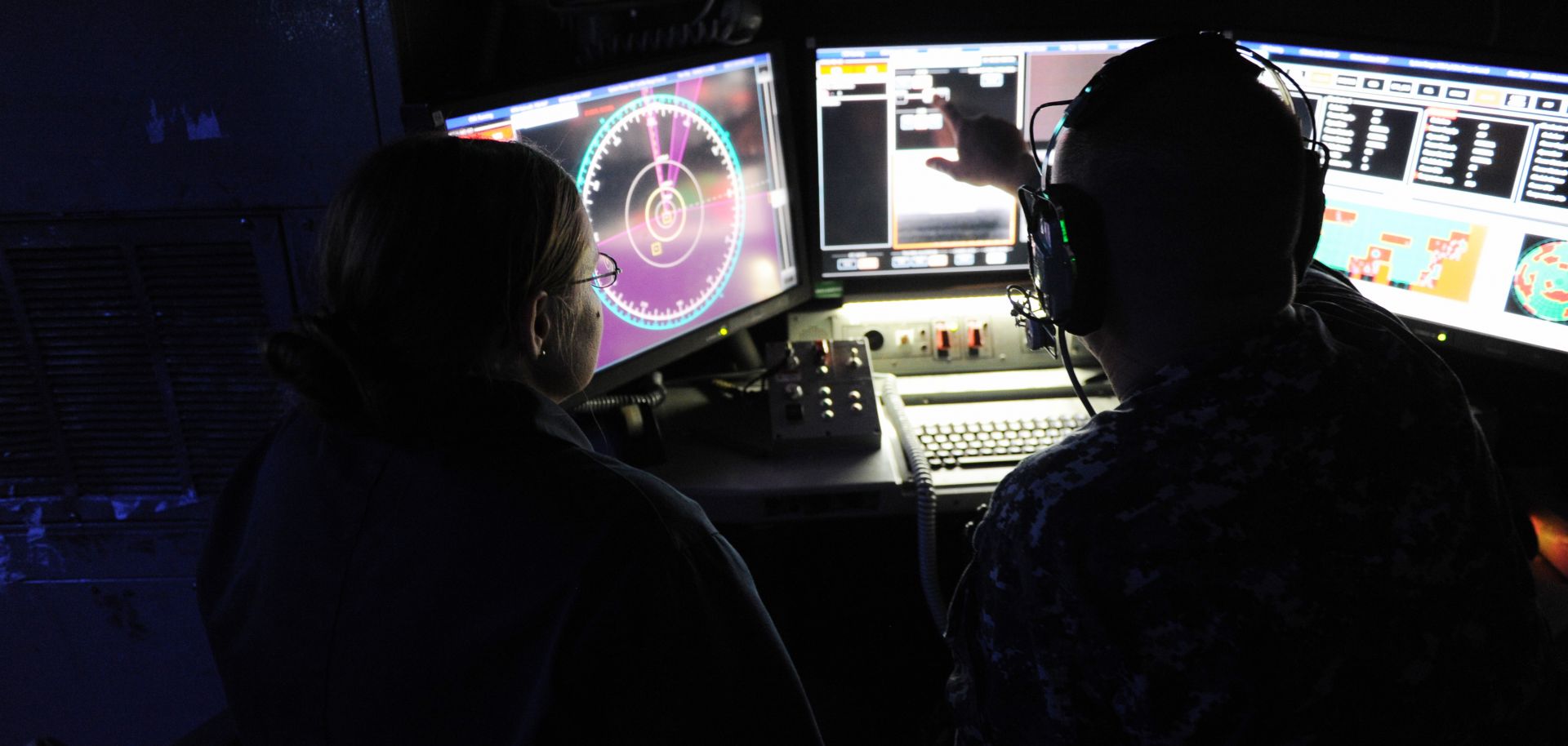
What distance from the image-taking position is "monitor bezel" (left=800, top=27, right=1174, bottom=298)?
6.15 ft

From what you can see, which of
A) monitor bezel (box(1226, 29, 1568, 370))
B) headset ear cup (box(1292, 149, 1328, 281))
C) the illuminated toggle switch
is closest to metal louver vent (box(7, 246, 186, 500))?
the illuminated toggle switch

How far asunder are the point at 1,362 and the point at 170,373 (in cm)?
24

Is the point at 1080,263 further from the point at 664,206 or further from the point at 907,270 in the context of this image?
the point at 907,270

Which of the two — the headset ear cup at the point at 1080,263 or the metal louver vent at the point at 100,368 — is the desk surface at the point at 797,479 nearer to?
the headset ear cup at the point at 1080,263

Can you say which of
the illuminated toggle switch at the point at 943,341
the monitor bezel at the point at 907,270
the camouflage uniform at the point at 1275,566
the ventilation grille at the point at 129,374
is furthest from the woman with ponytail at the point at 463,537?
the illuminated toggle switch at the point at 943,341

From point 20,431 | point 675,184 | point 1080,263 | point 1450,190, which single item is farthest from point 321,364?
point 1450,190

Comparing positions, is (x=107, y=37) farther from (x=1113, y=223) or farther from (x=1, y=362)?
(x=1113, y=223)

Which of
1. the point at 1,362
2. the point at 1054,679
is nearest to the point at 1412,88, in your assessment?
the point at 1054,679

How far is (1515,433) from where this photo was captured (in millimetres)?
2023

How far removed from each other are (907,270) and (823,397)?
365mm

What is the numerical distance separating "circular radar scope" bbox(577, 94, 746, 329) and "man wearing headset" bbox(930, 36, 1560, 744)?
801 mm

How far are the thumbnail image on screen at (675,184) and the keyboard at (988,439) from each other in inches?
16.2

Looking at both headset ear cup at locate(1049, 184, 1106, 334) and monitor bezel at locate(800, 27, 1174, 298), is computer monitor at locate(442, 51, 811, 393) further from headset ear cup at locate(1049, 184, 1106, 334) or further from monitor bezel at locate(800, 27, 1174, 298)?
headset ear cup at locate(1049, 184, 1106, 334)

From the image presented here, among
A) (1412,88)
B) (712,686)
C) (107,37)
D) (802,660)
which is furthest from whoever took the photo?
(802,660)
